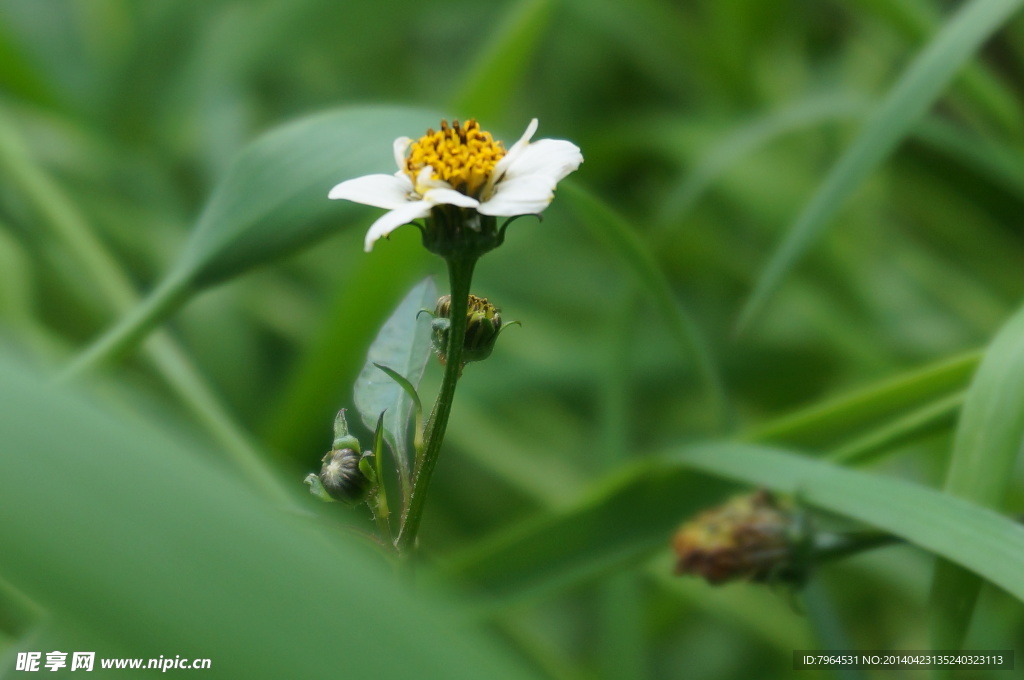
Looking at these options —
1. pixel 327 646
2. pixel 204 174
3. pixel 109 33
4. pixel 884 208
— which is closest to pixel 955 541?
pixel 327 646

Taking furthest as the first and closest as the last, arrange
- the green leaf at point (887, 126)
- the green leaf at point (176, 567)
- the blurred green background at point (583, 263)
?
the blurred green background at point (583, 263)
the green leaf at point (887, 126)
the green leaf at point (176, 567)

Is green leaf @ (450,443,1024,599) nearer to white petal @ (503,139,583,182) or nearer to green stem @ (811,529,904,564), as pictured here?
green stem @ (811,529,904,564)

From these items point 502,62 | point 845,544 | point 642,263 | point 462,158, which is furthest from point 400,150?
point 502,62

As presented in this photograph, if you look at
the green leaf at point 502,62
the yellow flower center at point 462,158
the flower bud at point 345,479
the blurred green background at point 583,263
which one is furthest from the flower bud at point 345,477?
the green leaf at point 502,62

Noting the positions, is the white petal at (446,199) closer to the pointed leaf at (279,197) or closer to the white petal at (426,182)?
the white petal at (426,182)

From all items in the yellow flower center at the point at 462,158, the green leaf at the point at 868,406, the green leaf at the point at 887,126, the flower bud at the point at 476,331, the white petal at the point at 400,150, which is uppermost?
the green leaf at the point at 887,126

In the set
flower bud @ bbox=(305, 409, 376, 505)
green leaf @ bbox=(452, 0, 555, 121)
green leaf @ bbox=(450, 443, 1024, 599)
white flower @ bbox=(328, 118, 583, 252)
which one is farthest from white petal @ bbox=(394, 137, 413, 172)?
green leaf @ bbox=(452, 0, 555, 121)
